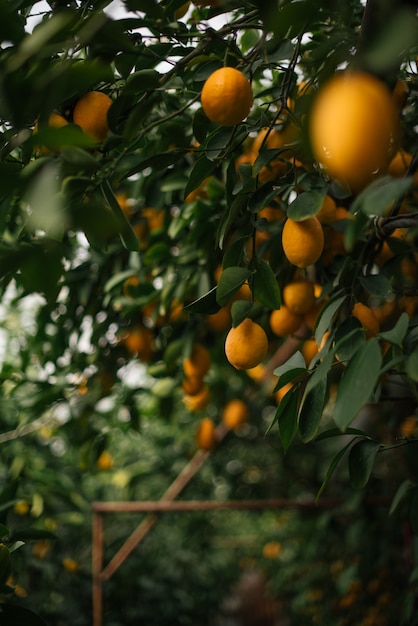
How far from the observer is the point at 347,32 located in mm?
684

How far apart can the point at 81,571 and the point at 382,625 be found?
1.09 m

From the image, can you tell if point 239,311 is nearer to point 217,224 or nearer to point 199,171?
point 199,171

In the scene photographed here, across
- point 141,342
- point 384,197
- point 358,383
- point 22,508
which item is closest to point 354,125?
point 384,197

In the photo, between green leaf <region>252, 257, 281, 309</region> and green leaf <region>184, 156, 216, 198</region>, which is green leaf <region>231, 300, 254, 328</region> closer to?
green leaf <region>252, 257, 281, 309</region>

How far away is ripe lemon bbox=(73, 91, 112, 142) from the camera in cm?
70

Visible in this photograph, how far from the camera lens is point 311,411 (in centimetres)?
67

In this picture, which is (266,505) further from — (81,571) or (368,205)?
(368,205)

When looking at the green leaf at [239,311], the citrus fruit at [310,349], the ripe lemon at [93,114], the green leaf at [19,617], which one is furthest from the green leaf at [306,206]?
the green leaf at [19,617]

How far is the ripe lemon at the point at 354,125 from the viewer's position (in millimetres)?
446

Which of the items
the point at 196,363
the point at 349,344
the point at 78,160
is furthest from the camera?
the point at 196,363

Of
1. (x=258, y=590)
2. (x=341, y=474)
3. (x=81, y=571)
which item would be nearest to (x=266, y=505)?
(x=81, y=571)

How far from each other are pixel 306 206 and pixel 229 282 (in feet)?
0.38

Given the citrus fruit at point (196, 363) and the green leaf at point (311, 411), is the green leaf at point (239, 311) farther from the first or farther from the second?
the citrus fruit at point (196, 363)

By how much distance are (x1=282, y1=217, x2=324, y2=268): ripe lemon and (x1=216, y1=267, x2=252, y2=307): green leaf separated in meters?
0.06
